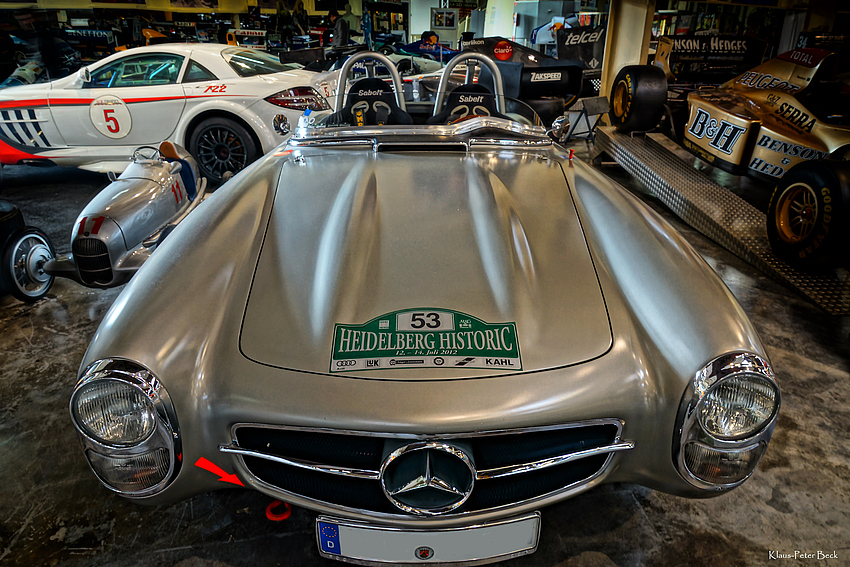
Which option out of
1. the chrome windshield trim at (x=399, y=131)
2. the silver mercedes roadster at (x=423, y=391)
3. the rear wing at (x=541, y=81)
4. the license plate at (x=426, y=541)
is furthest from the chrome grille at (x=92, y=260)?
the rear wing at (x=541, y=81)

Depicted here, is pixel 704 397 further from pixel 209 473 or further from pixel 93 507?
pixel 93 507

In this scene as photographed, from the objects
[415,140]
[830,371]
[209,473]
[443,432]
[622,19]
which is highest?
[622,19]

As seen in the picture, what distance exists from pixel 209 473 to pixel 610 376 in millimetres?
997

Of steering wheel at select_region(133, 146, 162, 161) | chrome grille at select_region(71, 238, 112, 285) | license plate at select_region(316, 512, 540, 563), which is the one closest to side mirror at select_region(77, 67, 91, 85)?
steering wheel at select_region(133, 146, 162, 161)

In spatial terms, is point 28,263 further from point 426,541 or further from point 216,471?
point 426,541

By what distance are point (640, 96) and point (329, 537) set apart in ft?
15.9

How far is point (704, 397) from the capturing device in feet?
4.00

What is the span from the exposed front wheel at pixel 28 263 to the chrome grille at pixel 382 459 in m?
2.53

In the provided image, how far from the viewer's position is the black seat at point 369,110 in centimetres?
262

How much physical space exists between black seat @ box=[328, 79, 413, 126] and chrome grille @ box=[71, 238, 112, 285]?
137 cm

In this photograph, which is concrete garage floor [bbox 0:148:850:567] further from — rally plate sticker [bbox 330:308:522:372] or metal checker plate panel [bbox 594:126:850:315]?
metal checker plate panel [bbox 594:126:850:315]

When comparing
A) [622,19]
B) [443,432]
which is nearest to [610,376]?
[443,432]

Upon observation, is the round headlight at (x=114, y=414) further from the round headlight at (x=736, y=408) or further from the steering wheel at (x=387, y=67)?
the steering wheel at (x=387, y=67)

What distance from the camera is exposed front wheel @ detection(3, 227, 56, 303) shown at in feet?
9.63
